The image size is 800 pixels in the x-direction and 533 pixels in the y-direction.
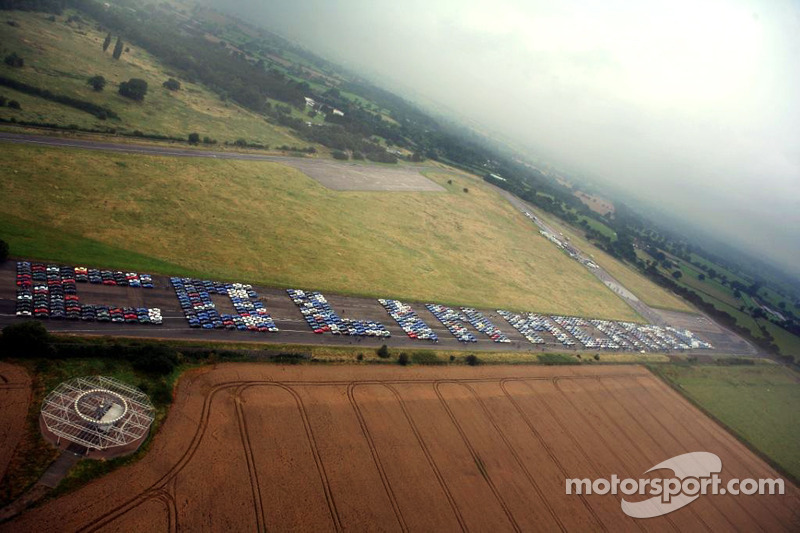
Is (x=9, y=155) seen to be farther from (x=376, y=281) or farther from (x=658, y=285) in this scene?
(x=658, y=285)

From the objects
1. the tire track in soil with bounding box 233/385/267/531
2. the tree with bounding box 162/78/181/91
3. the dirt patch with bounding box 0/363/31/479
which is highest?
the tree with bounding box 162/78/181/91

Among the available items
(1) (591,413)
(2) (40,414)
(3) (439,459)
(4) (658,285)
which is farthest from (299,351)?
(4) (658,285)

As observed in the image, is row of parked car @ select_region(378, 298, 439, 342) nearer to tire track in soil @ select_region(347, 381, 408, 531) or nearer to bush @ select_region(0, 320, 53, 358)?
tire track in soil @ select_region(347, 381, 408, 531)

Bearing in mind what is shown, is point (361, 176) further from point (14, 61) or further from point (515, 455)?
point (515, 455)

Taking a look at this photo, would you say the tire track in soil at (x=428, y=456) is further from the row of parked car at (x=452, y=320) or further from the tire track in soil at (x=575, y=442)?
the row of parked car at (x=452, y=320)

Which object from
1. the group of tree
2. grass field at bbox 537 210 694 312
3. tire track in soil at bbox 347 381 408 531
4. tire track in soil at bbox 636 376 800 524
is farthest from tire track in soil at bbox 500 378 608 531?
the group of tree

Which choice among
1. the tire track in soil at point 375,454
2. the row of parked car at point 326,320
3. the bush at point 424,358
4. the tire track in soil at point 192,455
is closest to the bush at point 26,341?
the tire track in soil at point 192,455
